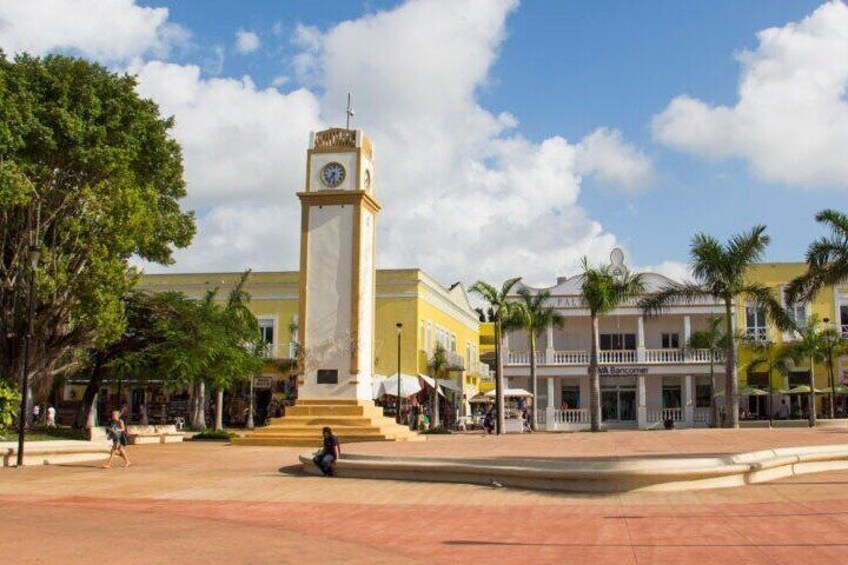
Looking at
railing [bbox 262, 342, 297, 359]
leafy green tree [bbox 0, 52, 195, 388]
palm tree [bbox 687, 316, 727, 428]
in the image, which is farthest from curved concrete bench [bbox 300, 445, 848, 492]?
railing [bbox 262, 342, 297, 359]

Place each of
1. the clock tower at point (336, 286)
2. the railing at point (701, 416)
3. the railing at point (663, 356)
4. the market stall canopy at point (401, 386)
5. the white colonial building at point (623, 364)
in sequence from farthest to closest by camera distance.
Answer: the railing at point (663, 356), the white colonial building at point (623, 364), the railing at point (701, 416), the market stall canopy at point (401, 386), the clock tower at point (336, 286)

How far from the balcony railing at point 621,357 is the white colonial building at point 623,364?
49mm

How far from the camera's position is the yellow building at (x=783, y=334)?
4816cm

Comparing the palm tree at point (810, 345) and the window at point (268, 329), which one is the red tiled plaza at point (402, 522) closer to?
the palm tree at point (810, 345)

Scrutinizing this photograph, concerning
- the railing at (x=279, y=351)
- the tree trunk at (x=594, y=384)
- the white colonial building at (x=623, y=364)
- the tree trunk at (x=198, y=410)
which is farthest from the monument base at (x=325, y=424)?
the railing at (x=279, y=351)

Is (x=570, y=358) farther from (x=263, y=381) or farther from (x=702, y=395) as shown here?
(x=263, y=381)

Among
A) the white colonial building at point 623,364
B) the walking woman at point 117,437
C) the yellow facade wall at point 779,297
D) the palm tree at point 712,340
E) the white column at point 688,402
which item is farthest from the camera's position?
the yellow facade wall at point 779,297

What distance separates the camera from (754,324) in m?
48.9

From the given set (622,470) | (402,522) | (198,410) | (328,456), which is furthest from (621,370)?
(402,522)

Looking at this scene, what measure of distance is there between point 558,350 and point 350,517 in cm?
3652

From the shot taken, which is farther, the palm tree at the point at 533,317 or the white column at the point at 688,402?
the white column at the point at 688,402

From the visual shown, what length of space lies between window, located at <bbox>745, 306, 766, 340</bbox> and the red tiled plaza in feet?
114

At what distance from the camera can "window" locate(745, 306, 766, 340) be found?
158 feet

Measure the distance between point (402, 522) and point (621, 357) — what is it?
36.3 metres
